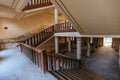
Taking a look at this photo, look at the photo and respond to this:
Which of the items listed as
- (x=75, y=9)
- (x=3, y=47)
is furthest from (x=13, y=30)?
(x=75, y=9)

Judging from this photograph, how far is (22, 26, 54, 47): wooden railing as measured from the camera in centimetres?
643

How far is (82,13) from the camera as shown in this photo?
2.85m

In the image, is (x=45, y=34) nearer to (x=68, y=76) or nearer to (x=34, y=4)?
(x=34, y=4)

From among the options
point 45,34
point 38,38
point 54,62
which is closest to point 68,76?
point 54,62

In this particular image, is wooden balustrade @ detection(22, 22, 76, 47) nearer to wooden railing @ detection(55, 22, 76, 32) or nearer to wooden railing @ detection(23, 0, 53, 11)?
wooden railing @ detection(55, 22, 76, 32)

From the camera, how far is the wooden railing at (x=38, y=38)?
21.1 feet

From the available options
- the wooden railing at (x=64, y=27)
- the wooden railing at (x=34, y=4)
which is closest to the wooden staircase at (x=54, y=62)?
the wooden railing at (x=64, y=27)

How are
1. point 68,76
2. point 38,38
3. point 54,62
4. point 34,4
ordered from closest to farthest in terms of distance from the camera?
1. point 68,76
2. point 54,62
3. point 34,4
4. point 38,38

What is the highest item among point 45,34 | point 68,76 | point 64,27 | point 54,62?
point 64,27

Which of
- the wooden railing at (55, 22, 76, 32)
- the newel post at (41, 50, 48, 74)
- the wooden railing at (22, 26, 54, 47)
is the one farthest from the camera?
the wooden railing at (55, 22, 76, 32)

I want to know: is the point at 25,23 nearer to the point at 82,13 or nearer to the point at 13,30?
the point at 13,30

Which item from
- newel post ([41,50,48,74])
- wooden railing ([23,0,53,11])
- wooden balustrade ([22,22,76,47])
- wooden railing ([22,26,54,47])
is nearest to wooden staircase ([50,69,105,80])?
newel post ([41,50,48,74])

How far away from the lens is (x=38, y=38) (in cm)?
709

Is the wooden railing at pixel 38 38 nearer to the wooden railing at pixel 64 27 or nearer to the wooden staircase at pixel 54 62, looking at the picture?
the wooden staircase at pixel 54 62
